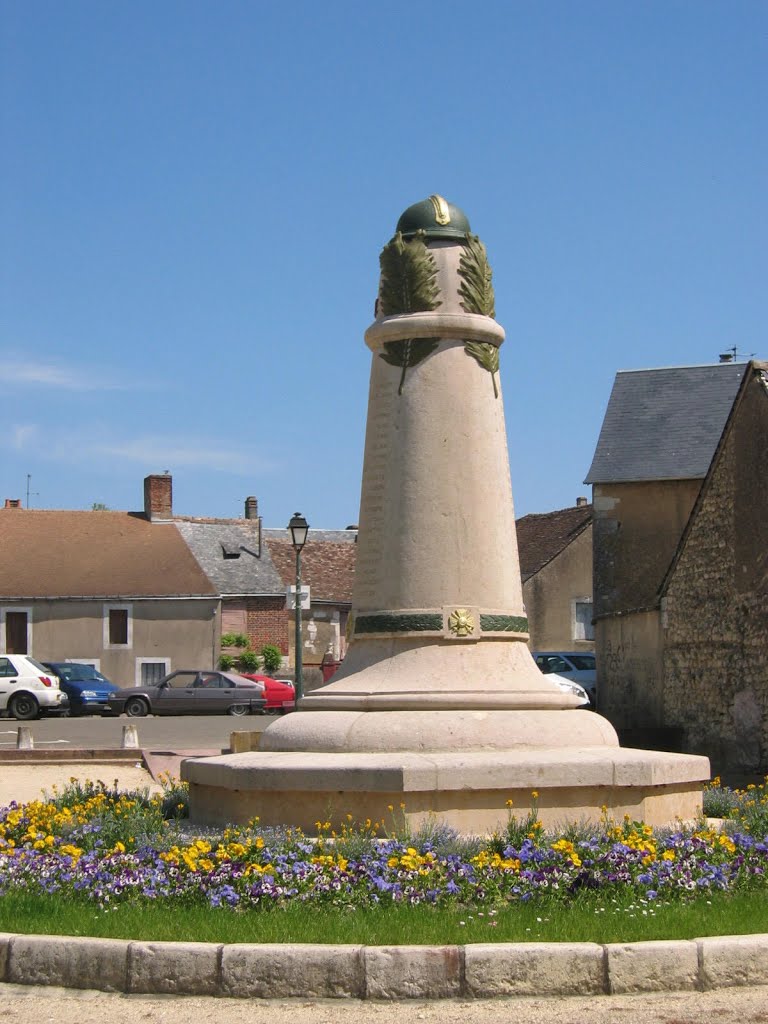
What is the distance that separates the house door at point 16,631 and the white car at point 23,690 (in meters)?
11.6

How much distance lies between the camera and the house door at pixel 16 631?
40.3 meters

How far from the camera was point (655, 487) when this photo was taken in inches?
1135

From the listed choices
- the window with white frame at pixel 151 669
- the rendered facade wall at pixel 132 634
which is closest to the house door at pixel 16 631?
the rendered facade wall at pixel 132 634

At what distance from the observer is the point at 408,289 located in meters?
9.32

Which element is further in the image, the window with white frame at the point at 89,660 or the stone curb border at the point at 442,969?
the window with white frame at the point at 89,660

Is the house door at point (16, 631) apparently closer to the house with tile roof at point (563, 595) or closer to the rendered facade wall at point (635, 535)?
the house with tile roof at point (563, 595)


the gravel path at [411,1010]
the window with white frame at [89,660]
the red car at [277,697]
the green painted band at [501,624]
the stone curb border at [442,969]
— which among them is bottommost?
the red car at [277,697]

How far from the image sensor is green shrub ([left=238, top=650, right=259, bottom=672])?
41.3 metres

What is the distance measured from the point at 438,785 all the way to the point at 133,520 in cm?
3883

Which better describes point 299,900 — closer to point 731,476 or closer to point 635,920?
point 635,920

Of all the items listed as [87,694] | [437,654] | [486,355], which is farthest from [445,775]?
[87,694]

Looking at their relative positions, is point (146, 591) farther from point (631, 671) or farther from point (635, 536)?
point (631, 671)

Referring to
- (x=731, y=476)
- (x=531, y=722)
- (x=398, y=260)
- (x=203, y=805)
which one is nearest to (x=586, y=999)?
(x=531, y=722)

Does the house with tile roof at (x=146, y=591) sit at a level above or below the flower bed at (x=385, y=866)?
above
